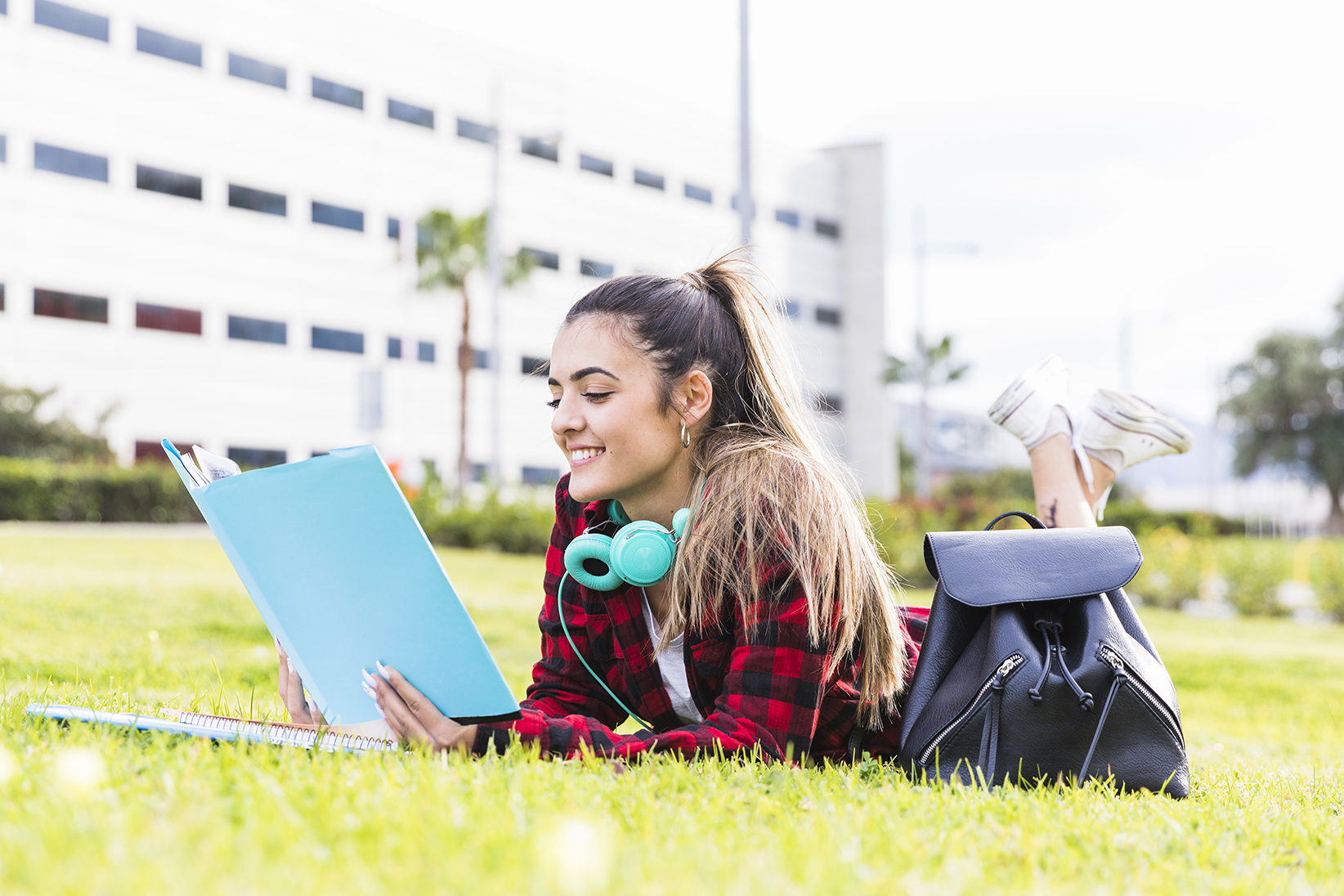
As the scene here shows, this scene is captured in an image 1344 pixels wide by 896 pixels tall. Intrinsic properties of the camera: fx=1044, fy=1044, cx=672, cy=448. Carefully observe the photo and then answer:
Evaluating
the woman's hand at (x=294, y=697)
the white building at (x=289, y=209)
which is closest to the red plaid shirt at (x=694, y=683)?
the woman's hand at (x=294, y=697)

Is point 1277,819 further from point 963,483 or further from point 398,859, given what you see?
point 963,483

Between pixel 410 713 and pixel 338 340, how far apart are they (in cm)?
3344

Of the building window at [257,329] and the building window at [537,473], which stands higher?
the building window at [257,329]

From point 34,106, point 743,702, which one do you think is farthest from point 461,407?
point 743,702

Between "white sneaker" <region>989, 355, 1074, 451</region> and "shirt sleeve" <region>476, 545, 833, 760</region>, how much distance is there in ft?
7.55

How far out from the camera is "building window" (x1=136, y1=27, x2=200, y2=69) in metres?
29.6

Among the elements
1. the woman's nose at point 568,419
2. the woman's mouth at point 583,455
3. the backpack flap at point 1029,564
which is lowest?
the backpack flap at point 1029,564

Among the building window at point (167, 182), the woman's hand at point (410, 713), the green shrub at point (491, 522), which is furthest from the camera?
the building window at point (167, 182)

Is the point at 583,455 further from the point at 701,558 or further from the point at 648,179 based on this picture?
the point at 648,179

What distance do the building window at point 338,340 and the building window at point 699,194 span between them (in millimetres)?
15732

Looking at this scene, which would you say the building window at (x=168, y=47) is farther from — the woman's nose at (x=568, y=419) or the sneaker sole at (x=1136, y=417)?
the woman's nose at (x=568, y=419)

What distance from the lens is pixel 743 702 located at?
7.80ft

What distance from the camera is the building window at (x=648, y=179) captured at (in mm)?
41688

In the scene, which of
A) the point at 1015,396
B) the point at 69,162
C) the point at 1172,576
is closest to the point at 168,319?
the point at 69,162
